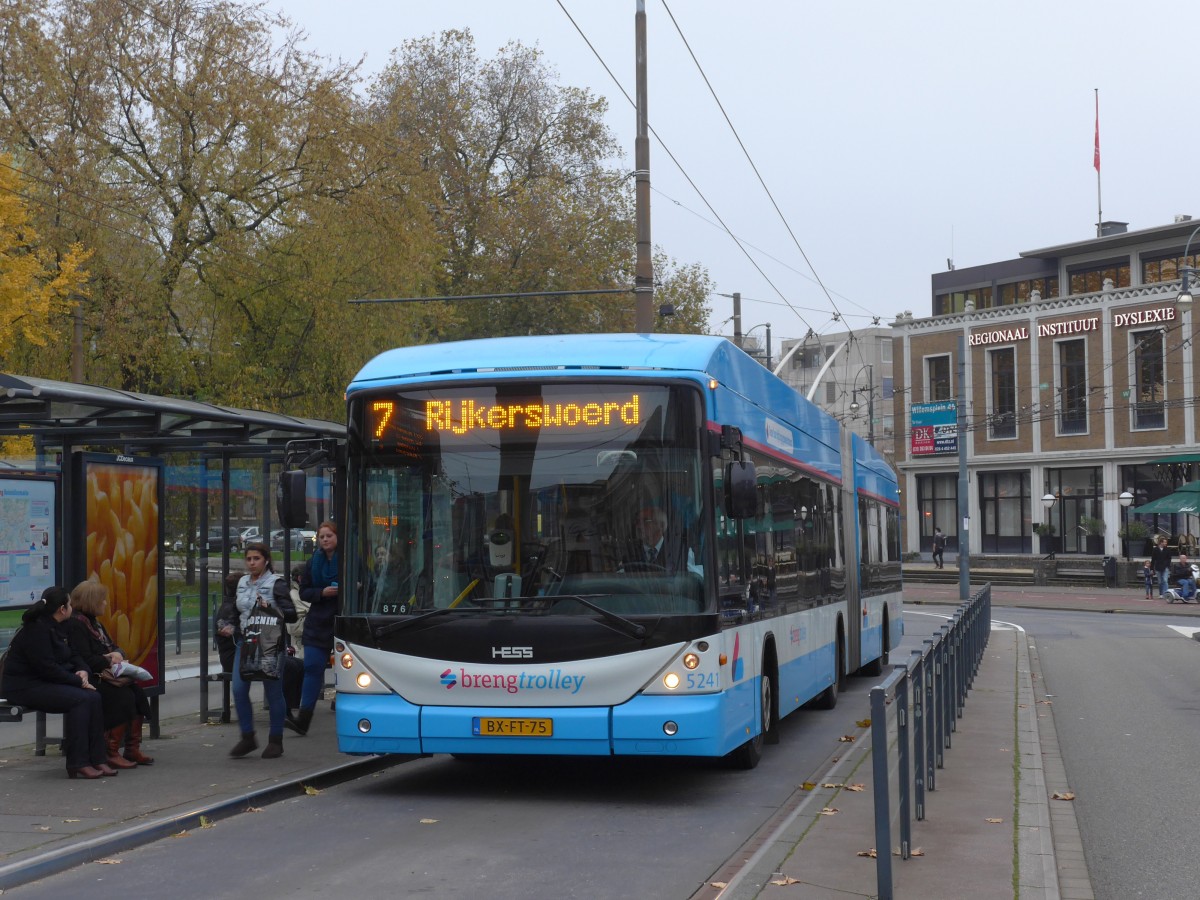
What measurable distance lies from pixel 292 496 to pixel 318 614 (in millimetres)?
2881

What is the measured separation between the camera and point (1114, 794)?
35.4 feet

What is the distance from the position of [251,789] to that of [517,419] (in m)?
2.92

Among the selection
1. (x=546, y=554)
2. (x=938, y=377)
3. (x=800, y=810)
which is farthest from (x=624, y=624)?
(x=938, y=377)

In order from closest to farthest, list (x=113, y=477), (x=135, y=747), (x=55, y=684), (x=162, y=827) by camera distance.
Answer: (x=162, y=827)
(x=55, y=684)
(x=135, y=747)
(x=113, y=477)

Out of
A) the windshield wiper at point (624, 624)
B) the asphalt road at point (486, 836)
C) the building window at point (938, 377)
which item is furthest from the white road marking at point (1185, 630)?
the building window at point (938, 377)

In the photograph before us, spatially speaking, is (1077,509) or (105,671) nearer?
(105,671)

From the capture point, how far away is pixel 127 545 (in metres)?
12.3

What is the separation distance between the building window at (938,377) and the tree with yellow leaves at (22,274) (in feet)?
151

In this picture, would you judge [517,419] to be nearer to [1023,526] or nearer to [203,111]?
[203,111]

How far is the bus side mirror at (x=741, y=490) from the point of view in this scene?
931 centimetres

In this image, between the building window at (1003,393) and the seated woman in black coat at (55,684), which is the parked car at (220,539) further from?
the building window at (1003,393)

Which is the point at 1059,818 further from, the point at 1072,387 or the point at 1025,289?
the point at 1025,289

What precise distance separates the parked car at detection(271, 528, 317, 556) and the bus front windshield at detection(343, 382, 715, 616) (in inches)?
278

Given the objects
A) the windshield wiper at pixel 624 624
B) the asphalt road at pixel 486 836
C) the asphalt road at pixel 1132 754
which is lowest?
the asphalt road at pixel 1132 754
